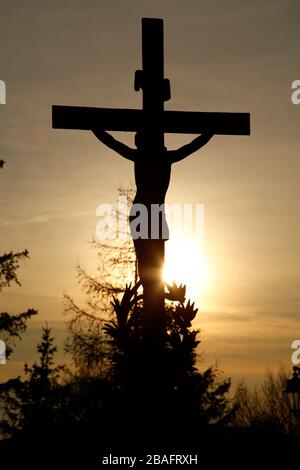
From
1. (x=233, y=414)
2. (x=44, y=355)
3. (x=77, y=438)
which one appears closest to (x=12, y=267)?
(x=233, y=414)

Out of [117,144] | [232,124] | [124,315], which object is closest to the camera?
[124,315]

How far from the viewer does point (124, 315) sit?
749 cm

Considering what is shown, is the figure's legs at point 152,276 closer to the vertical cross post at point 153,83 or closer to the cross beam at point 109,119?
the vertical cross post at point 153,83

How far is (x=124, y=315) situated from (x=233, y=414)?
9932mm

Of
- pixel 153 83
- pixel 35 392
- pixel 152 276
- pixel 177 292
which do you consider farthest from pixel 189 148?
pixel 35 392

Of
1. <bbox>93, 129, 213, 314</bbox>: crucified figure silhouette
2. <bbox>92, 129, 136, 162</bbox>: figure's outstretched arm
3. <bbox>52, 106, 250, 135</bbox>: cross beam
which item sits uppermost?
<bbox>52, 106, 250, 135</bbox>: cross beam

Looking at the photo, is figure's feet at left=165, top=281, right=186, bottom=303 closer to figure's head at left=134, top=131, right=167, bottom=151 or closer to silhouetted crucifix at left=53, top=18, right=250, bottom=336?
silhouetted crucifix at left=53, top=18, right=250, bottom=336

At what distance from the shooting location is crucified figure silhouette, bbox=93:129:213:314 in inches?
306

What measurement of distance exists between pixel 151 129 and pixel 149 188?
0.74 m

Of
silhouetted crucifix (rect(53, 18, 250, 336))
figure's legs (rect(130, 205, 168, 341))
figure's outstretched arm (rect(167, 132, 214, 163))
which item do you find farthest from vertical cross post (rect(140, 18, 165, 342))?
figure's legs (rect(130, 205, 168, 341))

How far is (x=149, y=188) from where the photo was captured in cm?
794

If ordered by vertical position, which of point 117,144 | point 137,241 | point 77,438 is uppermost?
point 117,144

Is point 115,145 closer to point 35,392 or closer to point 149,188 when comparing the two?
point 149,188

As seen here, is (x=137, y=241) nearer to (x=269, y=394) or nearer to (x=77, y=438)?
(x=77, y=438)
